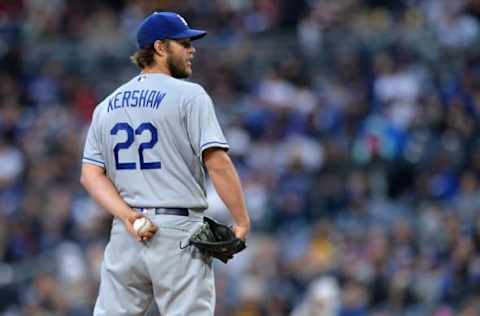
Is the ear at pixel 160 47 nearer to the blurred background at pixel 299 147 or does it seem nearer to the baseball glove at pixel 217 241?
the baseball glove at pixel 217 241

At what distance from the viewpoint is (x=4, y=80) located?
17406mm

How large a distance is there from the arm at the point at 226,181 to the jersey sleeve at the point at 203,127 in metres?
0.04


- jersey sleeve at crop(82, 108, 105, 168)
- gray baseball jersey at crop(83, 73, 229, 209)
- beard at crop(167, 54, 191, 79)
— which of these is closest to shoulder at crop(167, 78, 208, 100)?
gray baseball jersey at crop(83, 73, 229, 209)

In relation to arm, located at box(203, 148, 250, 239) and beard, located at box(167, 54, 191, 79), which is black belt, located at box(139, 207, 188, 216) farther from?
beard, located at box(167, 54, 191, 79)

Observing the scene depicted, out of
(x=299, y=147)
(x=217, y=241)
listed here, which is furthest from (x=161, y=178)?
(x=299, y=147)

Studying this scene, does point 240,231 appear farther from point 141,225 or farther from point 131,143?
point 131,143

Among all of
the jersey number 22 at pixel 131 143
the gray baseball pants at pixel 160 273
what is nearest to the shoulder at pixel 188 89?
the jersey number 22 at pixel 131 143

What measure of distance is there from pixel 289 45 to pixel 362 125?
2.26m

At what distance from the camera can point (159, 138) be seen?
252 inches

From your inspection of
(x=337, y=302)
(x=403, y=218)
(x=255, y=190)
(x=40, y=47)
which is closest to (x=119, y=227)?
(x=337, y=302)

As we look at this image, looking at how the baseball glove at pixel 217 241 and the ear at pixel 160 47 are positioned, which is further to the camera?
the ear at pixel 160 47

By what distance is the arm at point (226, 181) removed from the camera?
625cm

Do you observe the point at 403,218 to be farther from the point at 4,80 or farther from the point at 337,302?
the point at 4,80

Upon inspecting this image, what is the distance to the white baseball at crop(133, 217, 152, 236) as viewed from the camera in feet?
20.8
